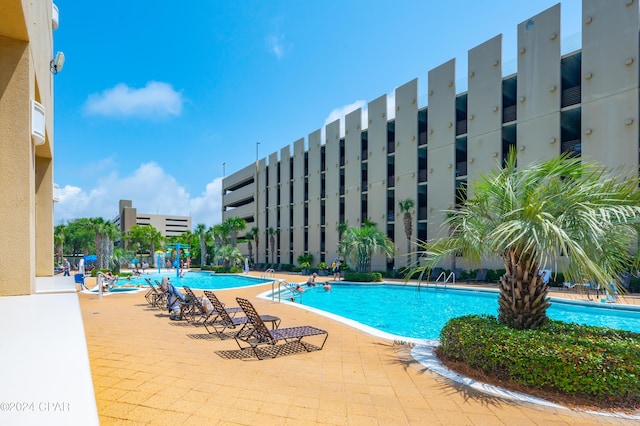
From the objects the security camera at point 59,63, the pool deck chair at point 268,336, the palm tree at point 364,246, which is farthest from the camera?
the palm tree at point 364,246

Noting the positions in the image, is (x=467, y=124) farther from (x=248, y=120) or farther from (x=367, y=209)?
(x=248, y=120)

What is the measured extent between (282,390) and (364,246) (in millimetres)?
22148

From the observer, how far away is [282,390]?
4.51 m

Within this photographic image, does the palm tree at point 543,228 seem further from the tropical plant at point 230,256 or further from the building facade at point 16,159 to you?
the tropical plant at point 230,256

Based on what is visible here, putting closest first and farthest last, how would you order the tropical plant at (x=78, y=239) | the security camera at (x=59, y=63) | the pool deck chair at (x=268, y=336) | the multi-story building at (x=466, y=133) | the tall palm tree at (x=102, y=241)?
the pool deck chair at (x=268, y=336) → the security camera at (x=59, y=63) → the multi-story building at (x=466, y=133) → the tall palm tree at (x=102, y=241) → the tropical plant at (x=78, y=239)

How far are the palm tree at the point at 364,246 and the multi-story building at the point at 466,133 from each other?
172cm

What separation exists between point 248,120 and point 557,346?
2166 centimetres

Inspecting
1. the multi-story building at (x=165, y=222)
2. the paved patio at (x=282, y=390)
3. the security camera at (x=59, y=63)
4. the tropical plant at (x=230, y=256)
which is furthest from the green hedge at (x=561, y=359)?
the multi-story building at (x=165, y=222)

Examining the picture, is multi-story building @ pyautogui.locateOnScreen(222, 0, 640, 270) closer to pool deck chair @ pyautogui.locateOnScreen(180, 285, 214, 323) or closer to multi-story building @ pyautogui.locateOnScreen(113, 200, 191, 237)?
pool deck chair @ pyautogui.locateOnScreen(180, 285, 214, 323)

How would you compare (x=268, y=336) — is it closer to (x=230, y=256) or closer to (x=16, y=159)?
(x=16, y=159)

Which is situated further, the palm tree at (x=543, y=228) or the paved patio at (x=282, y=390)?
the palm tree at (x=543, y=228)

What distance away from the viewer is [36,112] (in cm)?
427

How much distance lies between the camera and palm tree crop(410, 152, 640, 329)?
16.5 feet

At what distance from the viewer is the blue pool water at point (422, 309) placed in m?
11.6
